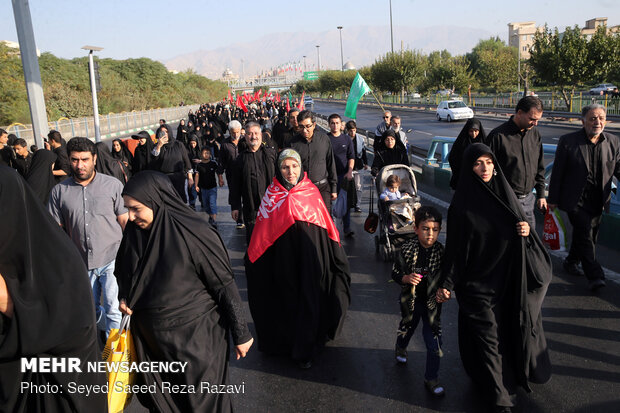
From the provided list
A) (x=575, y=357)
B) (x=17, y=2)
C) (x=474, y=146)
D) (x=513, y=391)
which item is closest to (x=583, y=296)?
(x=575, y=357)

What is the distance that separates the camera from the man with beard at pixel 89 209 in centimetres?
424

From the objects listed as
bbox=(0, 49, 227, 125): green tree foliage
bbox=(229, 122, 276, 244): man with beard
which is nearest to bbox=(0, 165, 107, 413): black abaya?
bbox=(229, 122, 276, 244): man with beard

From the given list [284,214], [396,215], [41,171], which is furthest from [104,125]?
[284,214]

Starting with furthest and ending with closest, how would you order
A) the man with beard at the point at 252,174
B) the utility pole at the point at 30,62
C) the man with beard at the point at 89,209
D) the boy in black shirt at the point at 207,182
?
the utility pole at the point at 30,62
the boy in black shirt at the point at 207,182
the man with beard at the point at 252,174
the man with beard at the point at 89,209

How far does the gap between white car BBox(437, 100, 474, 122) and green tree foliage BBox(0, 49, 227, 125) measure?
21.2 meters

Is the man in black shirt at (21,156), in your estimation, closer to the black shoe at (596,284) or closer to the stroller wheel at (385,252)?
the stroller wheel at (385,252)

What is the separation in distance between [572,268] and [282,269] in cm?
348

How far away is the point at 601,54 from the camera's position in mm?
29766

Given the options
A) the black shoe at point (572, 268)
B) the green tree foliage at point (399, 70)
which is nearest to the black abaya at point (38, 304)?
the black shoe at point (572, 268)

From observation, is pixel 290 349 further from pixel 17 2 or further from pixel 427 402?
pixel 17 2

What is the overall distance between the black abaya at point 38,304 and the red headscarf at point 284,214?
7.03 feet

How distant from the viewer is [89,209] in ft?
14.0

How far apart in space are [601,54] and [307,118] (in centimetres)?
2984

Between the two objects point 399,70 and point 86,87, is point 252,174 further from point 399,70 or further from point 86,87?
point 399,70
